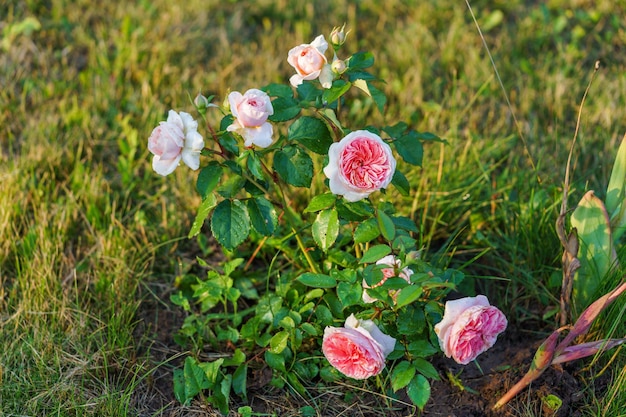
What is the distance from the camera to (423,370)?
1.65 m

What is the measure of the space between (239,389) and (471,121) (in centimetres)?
139

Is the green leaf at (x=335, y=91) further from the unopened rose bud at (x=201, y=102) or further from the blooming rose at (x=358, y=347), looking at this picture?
the blooming rose at (x=358, y=347)

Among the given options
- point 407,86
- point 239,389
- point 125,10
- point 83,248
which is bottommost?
point 239,389

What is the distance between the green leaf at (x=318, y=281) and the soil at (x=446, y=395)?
0.29 metres

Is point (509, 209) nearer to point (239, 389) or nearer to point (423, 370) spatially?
point (423, 370)

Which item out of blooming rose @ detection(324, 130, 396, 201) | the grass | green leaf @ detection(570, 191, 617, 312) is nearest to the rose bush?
blooming rose @ detection(324, 130, 396, 201)

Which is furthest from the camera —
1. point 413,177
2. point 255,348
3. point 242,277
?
point 413,177

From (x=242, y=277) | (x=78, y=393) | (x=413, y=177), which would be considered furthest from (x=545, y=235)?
(x=78, y=393)

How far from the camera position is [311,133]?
1.71 metres

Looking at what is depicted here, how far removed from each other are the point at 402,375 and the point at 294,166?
527 mm

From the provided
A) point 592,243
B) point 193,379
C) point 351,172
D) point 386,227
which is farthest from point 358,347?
point 592,243

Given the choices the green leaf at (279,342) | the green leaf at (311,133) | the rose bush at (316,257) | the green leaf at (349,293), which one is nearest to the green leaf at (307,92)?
the rose bush at (316,257)

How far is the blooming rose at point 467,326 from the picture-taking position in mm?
1531

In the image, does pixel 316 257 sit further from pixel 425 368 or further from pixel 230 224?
pixel 425 368
